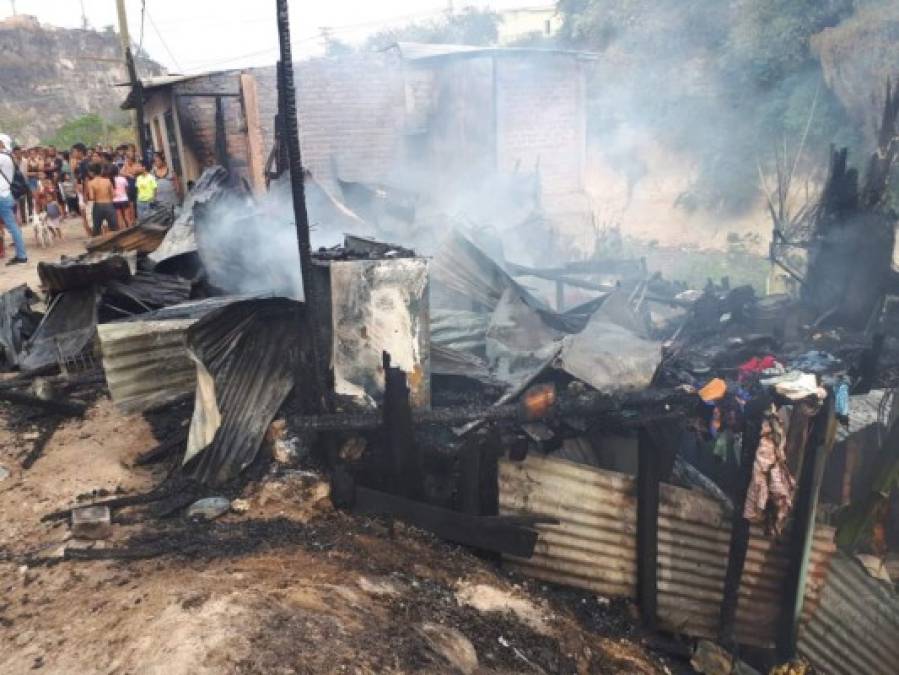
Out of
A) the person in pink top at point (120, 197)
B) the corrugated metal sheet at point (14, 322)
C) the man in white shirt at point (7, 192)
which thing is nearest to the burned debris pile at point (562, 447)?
the corrugated metal sheet at point (14, 322)

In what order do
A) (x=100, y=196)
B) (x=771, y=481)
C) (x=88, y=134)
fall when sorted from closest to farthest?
(x=771, y=481), (x=100, y=196), (x=88, y=134)

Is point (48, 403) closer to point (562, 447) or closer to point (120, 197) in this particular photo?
point (562, 447)

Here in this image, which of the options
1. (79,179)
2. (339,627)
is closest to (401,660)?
(339,627)

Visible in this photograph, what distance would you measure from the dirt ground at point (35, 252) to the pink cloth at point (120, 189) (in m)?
1.15

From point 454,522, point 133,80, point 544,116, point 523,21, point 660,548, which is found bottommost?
point 660,548

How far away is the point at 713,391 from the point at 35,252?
469 inches

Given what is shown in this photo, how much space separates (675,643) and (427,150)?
1159 cm

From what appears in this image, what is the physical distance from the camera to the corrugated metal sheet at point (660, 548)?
4.39 m

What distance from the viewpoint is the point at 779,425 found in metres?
4.02

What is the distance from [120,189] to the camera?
1196cm

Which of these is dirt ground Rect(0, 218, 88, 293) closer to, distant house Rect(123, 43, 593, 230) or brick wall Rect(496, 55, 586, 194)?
distant house Rect(123, 43, 593, 230)

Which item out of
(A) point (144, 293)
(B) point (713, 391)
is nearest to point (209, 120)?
(A) point (144, 293)

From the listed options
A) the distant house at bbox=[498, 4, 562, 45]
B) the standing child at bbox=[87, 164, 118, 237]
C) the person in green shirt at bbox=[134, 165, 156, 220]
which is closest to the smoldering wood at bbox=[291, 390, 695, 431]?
the standing child at bbox=[87, 164, 118, 237]

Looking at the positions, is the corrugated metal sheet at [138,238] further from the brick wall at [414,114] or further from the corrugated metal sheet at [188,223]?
the brick wall at [414,114]
